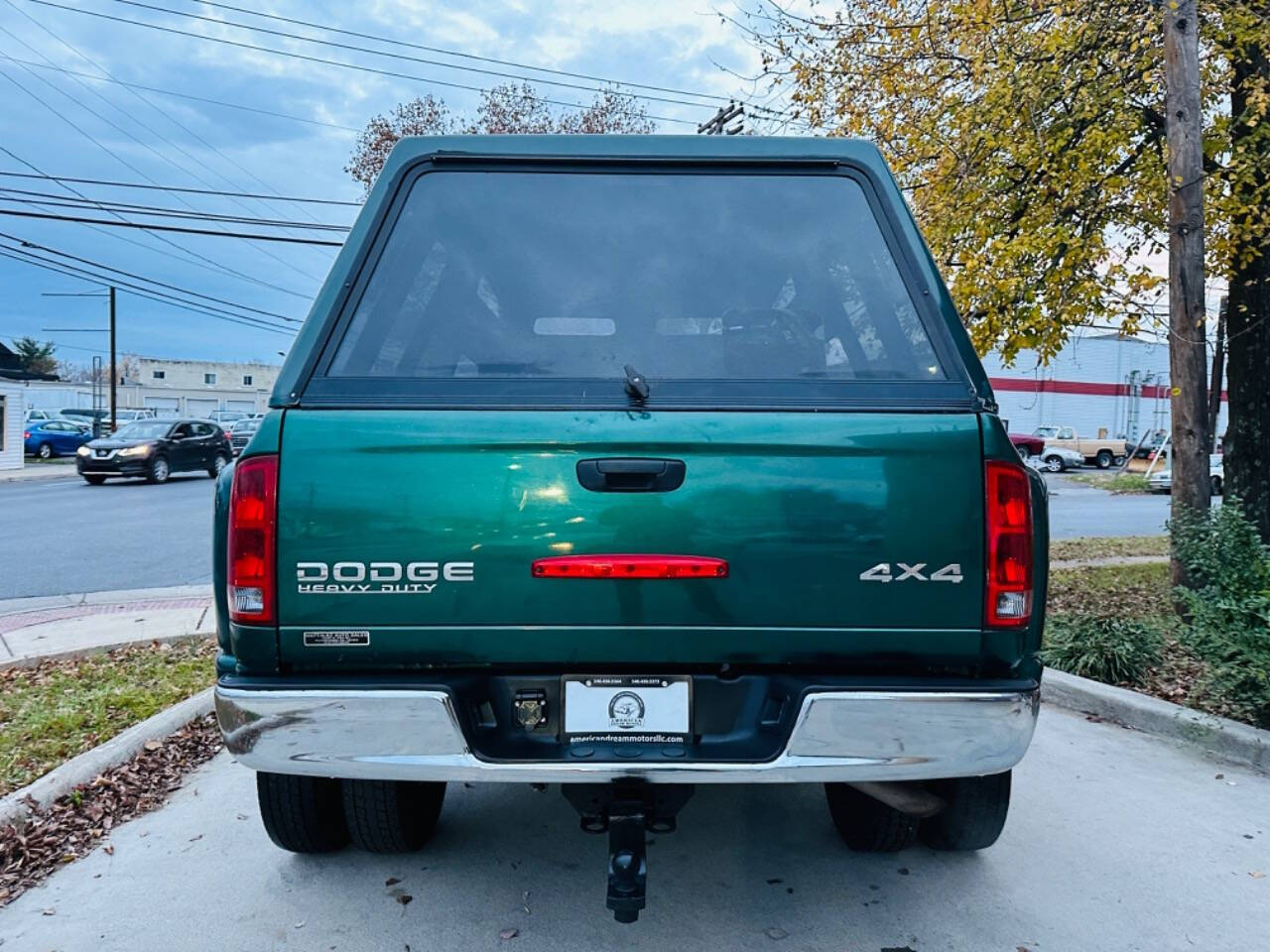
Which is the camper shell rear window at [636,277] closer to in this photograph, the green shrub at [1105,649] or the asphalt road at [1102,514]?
the green shrub at [1105,649]

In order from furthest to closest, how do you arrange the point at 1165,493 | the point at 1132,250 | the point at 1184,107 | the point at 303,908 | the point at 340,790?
1. the point at 1165,493
2. the point at 1132,250
3. the point at 1184,107
4. the point at 340,790
5. the point at 303,908

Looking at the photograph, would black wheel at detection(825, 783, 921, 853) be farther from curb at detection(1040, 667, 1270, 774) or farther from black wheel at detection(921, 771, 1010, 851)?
curb at detection(1040, 667, 1270, 774)

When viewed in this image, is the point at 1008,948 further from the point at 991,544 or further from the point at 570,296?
the point at 570,296

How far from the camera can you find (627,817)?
2.23 metres

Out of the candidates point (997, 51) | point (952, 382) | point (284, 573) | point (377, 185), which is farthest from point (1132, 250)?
point (284, 573)

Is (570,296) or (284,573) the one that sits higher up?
(570,296)

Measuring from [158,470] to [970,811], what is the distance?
75.8ft

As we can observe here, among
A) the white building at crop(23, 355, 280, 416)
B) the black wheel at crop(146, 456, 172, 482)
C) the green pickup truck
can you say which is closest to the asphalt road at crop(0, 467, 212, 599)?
the black wheel at crop(146, 456, 172, 482)

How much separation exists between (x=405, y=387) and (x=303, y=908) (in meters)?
1.68

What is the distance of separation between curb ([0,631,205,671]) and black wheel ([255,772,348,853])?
3.84 metres

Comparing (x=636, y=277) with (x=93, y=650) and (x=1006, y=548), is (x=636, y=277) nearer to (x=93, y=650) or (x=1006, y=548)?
(x=1006, y=548)

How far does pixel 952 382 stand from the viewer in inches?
90.3

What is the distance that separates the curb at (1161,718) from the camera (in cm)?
414

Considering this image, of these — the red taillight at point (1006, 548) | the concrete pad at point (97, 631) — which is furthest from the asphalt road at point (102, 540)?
the red taillight at point (1006, 548)
